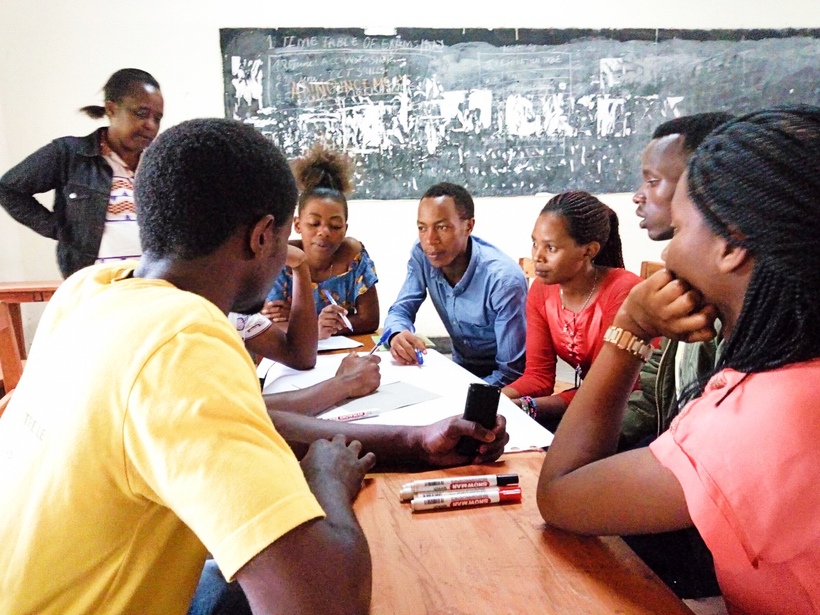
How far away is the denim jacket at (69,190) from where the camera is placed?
241 cm

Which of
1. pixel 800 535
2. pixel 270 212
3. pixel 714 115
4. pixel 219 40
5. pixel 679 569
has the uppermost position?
pixel 219 40

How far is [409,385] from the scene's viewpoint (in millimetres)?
1583

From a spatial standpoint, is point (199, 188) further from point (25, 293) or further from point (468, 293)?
point (25, 293)

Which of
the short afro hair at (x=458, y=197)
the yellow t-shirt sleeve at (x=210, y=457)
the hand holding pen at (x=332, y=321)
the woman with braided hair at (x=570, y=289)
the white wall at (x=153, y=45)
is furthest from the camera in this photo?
the white wall at (x=153, y=45)

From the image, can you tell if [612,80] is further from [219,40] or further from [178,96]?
[178,96]

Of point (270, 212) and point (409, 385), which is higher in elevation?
point (270, 212)

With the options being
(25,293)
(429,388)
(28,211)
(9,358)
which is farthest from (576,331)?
(25,293)

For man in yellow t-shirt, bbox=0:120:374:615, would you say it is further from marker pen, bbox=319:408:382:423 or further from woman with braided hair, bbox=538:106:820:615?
marker pen, bbox=319:408:382:423

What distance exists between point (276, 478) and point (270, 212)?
406 millimetres

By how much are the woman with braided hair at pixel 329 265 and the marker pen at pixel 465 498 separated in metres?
1.38

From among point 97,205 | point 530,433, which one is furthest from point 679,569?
point 97,205

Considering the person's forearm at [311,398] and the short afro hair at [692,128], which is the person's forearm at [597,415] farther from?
the short afro hair at [692,128]

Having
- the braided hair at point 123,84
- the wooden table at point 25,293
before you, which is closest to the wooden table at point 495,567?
the braided hair at point 123,84

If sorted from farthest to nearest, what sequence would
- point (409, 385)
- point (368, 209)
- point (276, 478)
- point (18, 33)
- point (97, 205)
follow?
point (368, 209) → point (18, 33) → point (97, 205) → point (409, 385) → point (276, 478)
